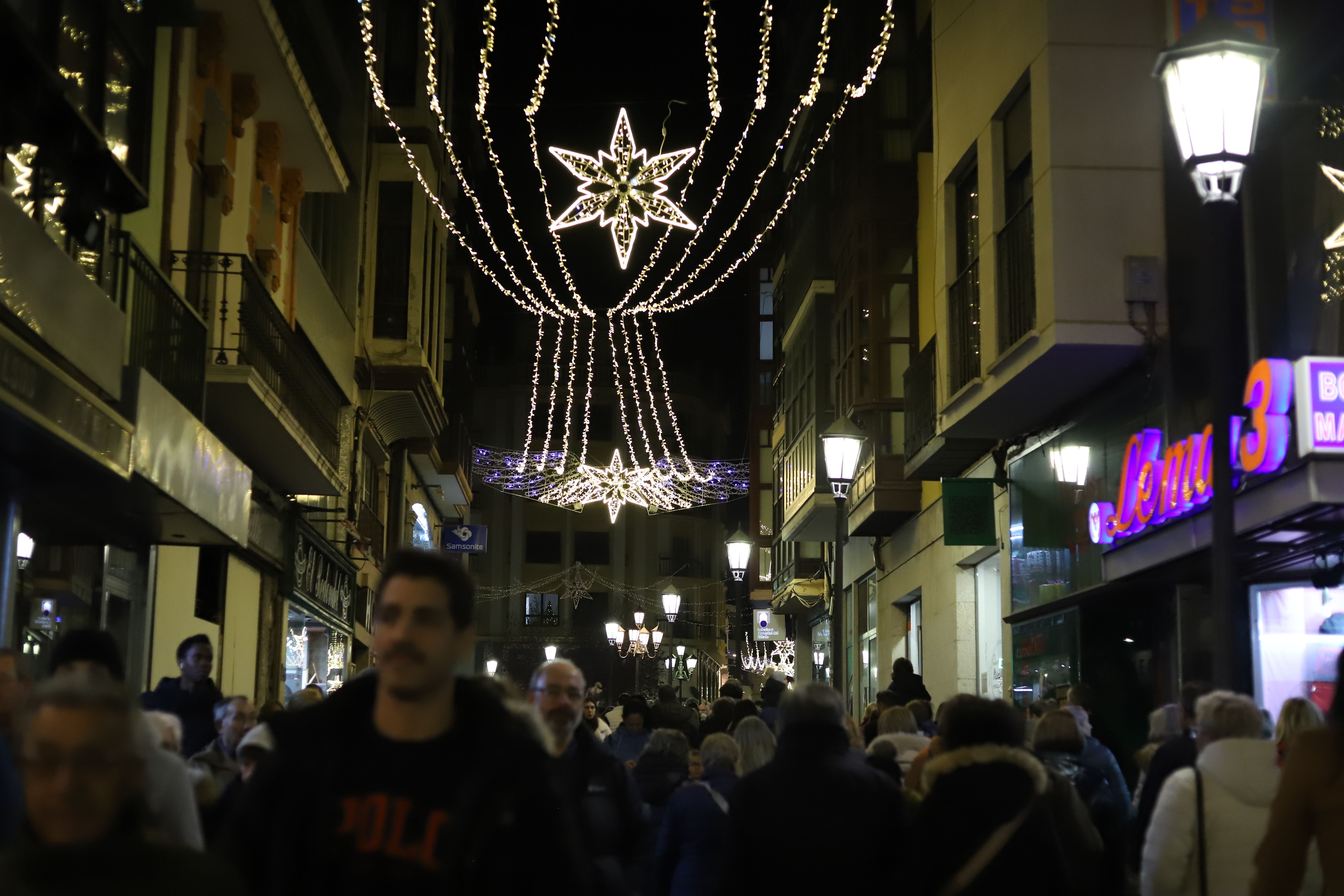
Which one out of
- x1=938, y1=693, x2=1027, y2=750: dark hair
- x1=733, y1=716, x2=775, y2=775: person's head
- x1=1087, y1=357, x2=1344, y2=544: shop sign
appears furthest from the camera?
x1=1087, y1=357, x2=1344, y2=544: shop sign

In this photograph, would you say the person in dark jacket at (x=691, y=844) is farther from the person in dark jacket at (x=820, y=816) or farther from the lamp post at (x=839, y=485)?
the lamp post at (x=839, y=485)

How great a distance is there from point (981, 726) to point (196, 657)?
676 centimetres

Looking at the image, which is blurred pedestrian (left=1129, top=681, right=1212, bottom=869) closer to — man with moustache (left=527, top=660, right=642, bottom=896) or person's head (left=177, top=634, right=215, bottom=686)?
man with moustache (left=527, top=660, right=642, bottom=896)

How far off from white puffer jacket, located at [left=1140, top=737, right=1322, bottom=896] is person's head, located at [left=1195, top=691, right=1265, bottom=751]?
0.16 meters

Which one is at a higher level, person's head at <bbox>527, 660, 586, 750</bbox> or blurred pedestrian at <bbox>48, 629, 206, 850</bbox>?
person's head at <bbox>527, 660, 586, 750</bbox>

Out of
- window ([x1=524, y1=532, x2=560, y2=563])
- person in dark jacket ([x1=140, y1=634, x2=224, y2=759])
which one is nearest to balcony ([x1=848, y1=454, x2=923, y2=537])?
person in dark jacket ([x1=140, y1=634, x2=224, y2=759])

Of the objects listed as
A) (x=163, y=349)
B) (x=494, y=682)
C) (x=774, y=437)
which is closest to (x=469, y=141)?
(x=774, y=437)

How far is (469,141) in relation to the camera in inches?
1624

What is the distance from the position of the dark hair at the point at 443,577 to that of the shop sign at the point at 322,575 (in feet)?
65.7

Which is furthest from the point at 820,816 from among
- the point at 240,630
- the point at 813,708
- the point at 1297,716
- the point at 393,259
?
the point at 393,259

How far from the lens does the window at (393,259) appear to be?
30.8 meters

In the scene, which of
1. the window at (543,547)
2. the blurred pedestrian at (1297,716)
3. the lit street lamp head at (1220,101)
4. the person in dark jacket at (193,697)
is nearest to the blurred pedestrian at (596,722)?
the person in dark jacket at (193,697)

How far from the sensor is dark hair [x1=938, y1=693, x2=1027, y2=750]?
564cm

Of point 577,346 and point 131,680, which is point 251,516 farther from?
point 577,346
